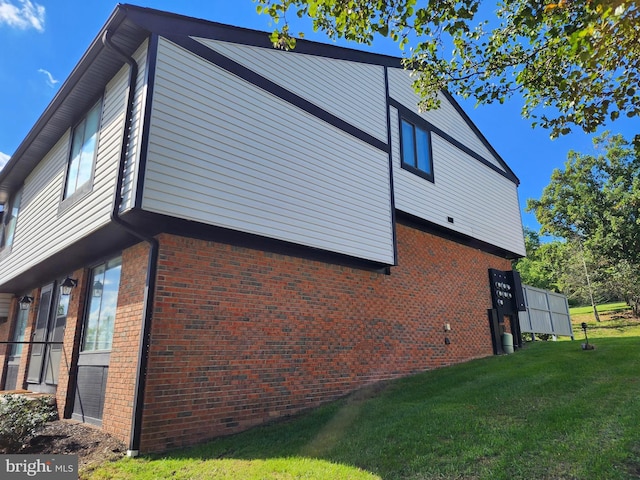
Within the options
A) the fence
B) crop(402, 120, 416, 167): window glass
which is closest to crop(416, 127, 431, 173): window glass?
crop(402, 120, 416, 167): window glass

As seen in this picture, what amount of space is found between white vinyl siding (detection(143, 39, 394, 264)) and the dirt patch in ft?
11.0

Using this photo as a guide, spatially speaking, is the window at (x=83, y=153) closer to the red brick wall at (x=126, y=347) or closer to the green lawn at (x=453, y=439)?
the red brick wall at (x=126, y=347)

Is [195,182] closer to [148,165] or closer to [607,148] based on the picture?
[148,165]

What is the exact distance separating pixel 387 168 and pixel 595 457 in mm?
7305

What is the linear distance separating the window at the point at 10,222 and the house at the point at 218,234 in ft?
1.21

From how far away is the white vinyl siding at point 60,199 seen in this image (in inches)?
267

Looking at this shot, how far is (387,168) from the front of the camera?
1031 cm

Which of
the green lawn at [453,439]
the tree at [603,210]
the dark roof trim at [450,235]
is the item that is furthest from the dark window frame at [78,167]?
the tree at [603,210]

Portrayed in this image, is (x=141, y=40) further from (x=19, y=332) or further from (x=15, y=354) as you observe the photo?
(x=15, y=354)

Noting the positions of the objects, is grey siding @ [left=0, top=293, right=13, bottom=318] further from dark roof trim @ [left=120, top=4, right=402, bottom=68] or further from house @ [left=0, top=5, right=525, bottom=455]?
dark roof trim @ [left=120, top=4, right=402, bottom=68]

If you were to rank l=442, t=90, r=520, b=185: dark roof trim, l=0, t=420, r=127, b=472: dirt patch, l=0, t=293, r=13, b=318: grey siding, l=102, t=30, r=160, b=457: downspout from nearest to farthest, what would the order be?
l=0, t=420, r=127, b=472: dirt patch < l=102, t=30, r=160, b=457: downspout < l=0, t=293, r=13, b=318: grey siding < l=442, t=90, r=520, b=185: dark roof trim

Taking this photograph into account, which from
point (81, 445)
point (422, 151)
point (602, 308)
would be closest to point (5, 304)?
point (81, 445)

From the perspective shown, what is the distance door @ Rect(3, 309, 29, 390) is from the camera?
38.2 ft

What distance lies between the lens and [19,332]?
40.8 feet
